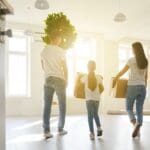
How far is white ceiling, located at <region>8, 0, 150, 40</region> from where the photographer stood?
6961 mm

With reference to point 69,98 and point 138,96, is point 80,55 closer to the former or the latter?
point 69,98

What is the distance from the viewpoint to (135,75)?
4180 millimetres

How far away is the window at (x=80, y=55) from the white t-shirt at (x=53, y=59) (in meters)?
6.08

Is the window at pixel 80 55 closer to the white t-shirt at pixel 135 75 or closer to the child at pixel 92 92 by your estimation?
the white t-shirt at pixel 135 75

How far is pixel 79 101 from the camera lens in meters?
9.80

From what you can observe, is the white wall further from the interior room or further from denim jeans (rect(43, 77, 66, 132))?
denim jeans (rect(43, 77, 66, 132))

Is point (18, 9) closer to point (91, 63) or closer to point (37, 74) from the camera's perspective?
point (37, 74)

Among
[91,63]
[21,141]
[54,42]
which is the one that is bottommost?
[21,141]

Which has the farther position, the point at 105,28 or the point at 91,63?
the point at 105,28

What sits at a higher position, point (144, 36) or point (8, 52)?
point (144, 36)

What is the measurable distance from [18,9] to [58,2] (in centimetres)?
125

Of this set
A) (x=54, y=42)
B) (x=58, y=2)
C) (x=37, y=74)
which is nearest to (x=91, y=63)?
(x=54, y=42)

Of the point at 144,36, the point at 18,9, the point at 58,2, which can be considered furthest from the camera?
the point at 144,36

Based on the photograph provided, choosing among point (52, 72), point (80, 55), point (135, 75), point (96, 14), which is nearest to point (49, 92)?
point (52, 72)
